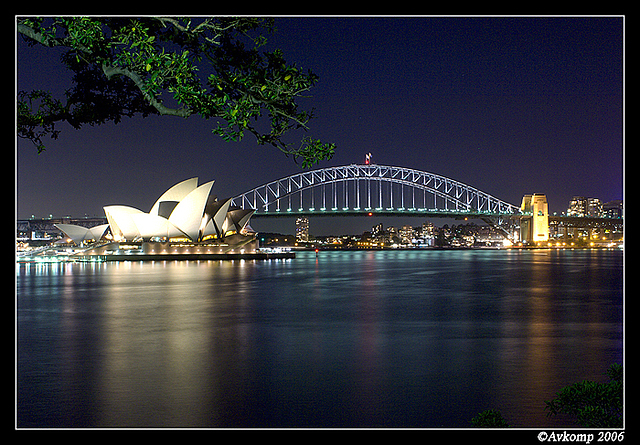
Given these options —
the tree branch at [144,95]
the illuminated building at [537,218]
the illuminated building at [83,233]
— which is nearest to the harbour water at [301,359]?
the tree branch at [144,95]

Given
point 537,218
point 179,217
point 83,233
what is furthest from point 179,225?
point 537,218

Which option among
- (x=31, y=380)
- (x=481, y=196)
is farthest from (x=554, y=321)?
(x=481, y=196)

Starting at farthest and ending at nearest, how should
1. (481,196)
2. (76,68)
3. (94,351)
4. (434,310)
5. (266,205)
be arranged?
1. (481,196)
2. (266,205)
3. (434,310)
4. (94,351)
5. (76,68)

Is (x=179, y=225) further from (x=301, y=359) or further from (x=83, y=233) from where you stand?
(x=301, y=359)

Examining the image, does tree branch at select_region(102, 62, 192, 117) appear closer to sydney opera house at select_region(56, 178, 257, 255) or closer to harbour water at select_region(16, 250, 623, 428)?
harbour water at select_region(16, 250, 623, 428)

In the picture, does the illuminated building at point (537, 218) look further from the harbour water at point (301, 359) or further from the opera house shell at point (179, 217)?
the harbour water at point (301, 359)
